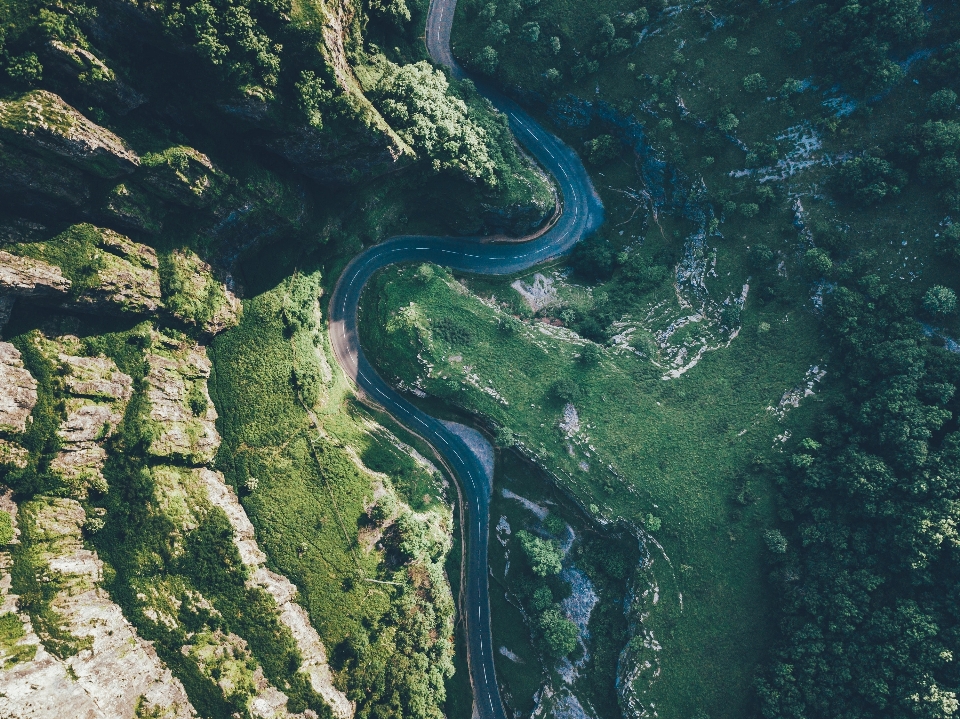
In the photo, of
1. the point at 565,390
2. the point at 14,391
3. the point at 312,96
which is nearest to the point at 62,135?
the point at 312,96

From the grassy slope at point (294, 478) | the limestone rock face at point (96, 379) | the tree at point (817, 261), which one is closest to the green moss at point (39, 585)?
the limestone rock face at point (96, 379)

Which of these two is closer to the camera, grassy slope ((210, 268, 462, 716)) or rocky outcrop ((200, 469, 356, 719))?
rocky outcrop ((200, 469, 356, 719))

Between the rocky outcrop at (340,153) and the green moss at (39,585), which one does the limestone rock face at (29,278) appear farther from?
the rocky outcrop at (340,153)

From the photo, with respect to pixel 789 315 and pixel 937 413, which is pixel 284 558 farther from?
pixel 937 413

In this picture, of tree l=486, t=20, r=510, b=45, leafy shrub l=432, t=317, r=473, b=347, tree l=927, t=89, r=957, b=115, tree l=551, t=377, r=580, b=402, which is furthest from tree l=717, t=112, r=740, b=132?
leafy shrub l=432, t=317, r=473, b=347

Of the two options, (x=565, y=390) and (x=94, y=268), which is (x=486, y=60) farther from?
(x=94, y=268)

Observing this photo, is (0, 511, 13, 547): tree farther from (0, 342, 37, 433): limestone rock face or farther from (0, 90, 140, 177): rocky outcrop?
(0, 90, 140, 177): rocky outcrop
